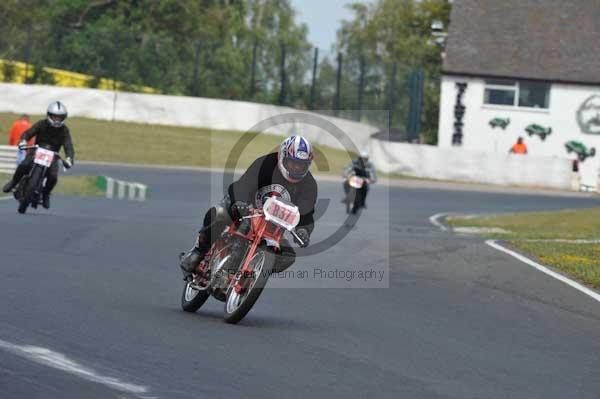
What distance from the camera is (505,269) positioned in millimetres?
15727

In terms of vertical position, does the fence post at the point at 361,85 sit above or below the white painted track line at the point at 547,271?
above

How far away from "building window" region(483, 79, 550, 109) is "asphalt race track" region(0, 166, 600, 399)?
31911mm

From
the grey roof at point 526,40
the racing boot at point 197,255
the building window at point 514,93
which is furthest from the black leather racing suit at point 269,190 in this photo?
the building window at point 514,93

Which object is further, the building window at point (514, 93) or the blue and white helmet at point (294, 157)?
the building window at point (514, 93)

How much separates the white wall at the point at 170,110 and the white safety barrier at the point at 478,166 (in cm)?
417

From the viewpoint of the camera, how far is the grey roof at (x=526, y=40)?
4909 centimetres

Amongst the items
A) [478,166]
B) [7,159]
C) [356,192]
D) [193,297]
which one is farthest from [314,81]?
[193,297]

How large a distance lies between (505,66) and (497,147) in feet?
10.8

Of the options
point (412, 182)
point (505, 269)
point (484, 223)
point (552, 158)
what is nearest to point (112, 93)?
point (412, 182)

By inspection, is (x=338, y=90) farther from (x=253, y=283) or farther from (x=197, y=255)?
(x=253, y=283)

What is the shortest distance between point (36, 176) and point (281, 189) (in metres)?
9.82

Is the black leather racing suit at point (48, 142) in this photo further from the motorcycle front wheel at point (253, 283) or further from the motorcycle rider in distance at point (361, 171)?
the motorcycle rider in distance at point (361, 171)

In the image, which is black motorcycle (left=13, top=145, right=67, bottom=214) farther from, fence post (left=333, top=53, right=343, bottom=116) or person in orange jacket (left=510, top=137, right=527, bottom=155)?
fence post (left=333, top=53, right=343, bottom=116)

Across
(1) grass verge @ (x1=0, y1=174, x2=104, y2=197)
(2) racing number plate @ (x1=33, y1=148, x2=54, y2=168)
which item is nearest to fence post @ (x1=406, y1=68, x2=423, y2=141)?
(1) grass verge @ (x1=0, y1=174, x2=104, y2=197)
